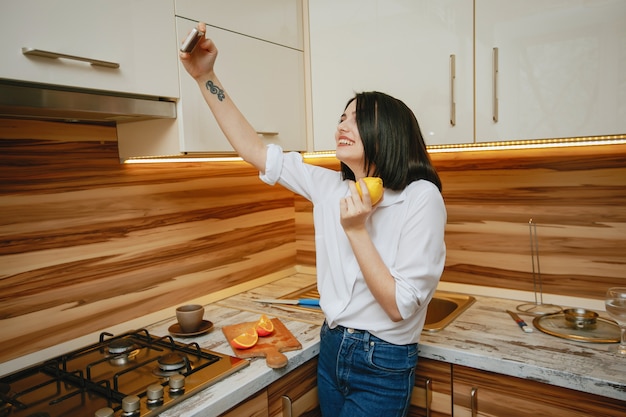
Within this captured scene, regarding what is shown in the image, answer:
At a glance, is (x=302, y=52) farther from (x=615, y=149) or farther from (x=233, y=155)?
(x=615, y=149)

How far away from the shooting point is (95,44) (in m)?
1.09

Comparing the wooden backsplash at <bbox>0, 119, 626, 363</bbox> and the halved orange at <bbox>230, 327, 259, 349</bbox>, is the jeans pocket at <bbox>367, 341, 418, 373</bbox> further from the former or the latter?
the wooden backsplash at <bbox>0, 119, 626, 363</bbox>

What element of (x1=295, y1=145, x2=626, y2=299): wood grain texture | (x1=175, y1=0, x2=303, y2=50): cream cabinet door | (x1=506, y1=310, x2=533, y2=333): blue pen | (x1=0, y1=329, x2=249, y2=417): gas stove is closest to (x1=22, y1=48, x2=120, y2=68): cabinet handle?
(x1=175, y1=0, x2=303, y2=50): cream cabinet door

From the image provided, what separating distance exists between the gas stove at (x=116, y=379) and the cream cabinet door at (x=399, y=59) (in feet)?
2.94

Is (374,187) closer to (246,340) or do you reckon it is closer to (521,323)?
(246,340)

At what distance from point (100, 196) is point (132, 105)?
42 centimetres

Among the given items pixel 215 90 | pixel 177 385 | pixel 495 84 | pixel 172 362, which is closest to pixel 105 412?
pixel 177 385

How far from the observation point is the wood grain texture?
5.26 ft

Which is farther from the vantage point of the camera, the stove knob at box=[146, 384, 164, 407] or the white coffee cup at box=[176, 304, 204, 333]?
the white coffee cup at box=[176, 304, 204, 333]

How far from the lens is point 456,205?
6.18ft

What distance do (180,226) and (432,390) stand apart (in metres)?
1.03

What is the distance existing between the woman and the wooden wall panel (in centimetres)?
47

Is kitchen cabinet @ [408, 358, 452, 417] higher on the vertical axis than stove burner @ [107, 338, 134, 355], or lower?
lower

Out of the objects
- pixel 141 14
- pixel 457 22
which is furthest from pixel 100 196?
pixel 457 22
